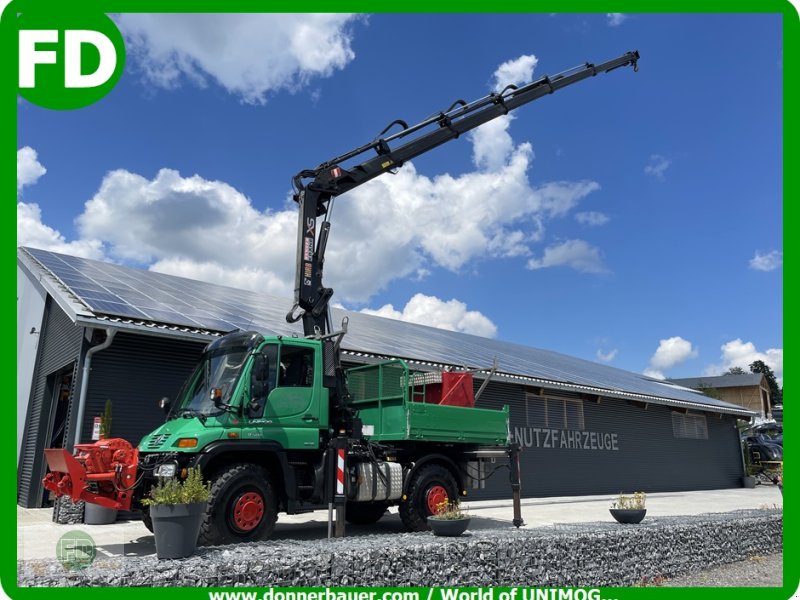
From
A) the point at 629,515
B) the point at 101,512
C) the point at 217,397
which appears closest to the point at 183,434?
the point at 217,397

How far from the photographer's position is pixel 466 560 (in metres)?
6.26

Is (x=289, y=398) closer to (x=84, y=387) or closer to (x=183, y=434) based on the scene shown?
(x=183, y=434)

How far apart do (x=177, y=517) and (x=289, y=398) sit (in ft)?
10.4

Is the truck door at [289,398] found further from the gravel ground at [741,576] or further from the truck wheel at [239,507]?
the gravel ground at [741,576]

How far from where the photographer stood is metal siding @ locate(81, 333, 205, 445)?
1095cm

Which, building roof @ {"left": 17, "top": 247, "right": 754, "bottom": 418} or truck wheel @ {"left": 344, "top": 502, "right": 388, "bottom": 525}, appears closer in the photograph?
truck wheel @ {"left": 344, "top": 502, "right": 388, "bottom": 525}

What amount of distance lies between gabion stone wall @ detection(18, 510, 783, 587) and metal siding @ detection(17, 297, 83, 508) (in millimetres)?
7335

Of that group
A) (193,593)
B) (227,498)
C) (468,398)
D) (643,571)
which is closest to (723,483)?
(468,398)

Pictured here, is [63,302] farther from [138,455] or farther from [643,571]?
[643,571]

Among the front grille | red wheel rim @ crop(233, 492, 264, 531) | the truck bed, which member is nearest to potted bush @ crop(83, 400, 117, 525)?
the front grille

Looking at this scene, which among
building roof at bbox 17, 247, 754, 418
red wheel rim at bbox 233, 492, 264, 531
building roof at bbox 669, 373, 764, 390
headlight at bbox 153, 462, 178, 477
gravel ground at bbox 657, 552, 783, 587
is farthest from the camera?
building roof at bbox 669, 373, 764, 390

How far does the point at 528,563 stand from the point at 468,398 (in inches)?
178

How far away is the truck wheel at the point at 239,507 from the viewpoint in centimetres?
731

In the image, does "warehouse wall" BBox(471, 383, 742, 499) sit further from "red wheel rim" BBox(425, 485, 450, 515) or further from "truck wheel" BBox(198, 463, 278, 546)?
"truck wheel" BBox(198, 463, 278, 546)
